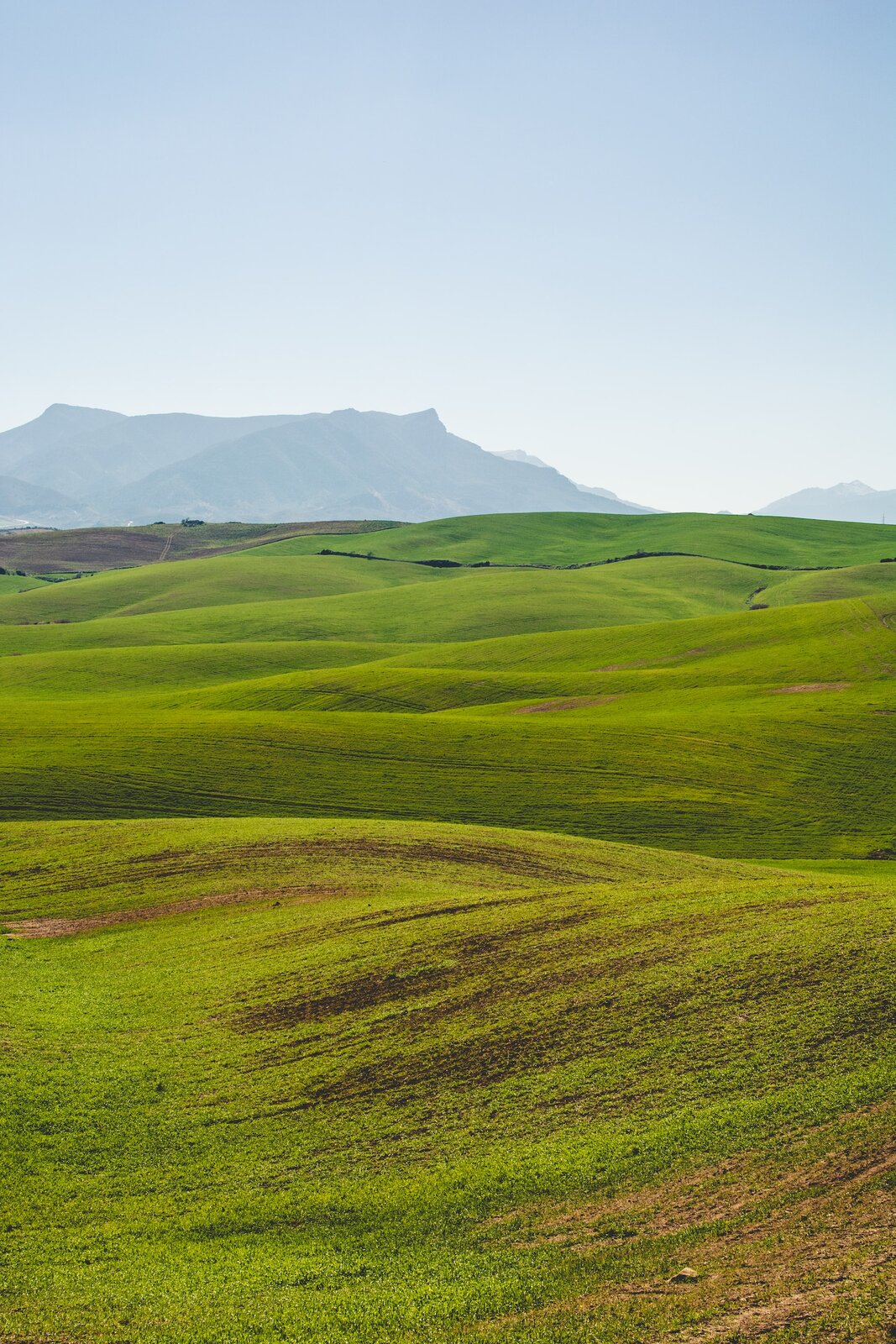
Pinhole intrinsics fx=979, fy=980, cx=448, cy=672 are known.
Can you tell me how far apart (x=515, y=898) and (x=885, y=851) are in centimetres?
2342

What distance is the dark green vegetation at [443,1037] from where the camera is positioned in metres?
14.6

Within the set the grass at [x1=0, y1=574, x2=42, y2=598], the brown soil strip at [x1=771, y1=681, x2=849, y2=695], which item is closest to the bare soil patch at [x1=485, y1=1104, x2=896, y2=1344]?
the brown soil strip at [x1=771, y1=681, x2=849, y2=695]

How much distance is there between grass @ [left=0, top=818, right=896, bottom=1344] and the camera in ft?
47.2

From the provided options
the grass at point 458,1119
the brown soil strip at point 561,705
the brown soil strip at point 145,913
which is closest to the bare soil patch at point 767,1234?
the grass at point 458,1119

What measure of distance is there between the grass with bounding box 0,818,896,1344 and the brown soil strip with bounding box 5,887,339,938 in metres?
0.83

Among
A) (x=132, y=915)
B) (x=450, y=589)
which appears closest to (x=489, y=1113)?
(x=132, y=915)

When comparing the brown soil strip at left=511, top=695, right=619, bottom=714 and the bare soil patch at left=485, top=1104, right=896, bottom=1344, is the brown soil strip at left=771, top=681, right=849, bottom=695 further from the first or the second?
the bare soil patch at left=485, top=1104, right=896, bottom=1344

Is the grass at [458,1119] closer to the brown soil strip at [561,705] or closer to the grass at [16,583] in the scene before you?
the brown soil strip at [561,705]

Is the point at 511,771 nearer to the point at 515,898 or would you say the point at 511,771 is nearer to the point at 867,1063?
the point at 515,898

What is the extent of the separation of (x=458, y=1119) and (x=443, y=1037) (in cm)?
296

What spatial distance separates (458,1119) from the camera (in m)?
18.9

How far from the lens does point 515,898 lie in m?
31.4

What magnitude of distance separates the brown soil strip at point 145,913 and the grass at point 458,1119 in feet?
2.71

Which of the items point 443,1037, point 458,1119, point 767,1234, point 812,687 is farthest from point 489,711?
point 767,1234
